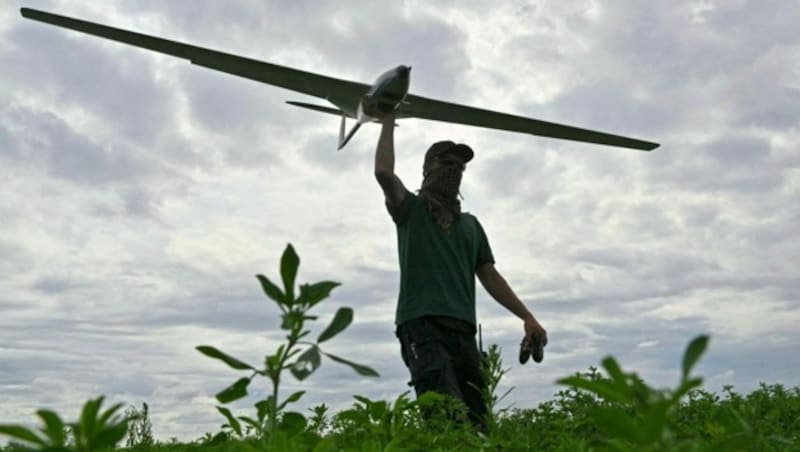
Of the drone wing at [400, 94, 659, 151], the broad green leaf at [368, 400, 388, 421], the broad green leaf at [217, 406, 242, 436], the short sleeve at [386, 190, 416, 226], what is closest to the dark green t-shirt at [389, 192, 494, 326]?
the short sleeve at [386, 190, 416, 226]

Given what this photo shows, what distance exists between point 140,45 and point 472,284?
14945mm

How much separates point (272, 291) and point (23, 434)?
279mm

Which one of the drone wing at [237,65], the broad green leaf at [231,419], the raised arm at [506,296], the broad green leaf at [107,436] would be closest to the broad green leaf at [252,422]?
the broad green leaf at [231,419]

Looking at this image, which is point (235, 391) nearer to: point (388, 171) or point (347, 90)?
point (388, 171)

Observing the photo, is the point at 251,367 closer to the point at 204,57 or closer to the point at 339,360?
the point at 339,360

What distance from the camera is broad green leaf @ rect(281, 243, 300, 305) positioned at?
830 mm

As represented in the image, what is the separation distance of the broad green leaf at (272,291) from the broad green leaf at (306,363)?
0.26 ft

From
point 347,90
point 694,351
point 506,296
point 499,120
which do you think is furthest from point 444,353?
point 499,120

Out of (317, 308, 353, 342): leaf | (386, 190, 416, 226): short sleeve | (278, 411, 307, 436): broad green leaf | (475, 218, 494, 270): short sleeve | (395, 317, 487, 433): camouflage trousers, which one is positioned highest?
(386, 190, 416, 226): short sleeve

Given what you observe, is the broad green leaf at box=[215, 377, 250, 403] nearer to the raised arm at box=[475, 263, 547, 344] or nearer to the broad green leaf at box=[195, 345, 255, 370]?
the broad green leaf at box=[195, 345, 255, 370]

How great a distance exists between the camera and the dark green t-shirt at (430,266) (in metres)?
6.04

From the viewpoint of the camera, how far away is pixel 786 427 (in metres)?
5.21

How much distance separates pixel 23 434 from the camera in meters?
0.74

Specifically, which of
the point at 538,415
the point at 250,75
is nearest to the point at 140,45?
the point at 250,75
